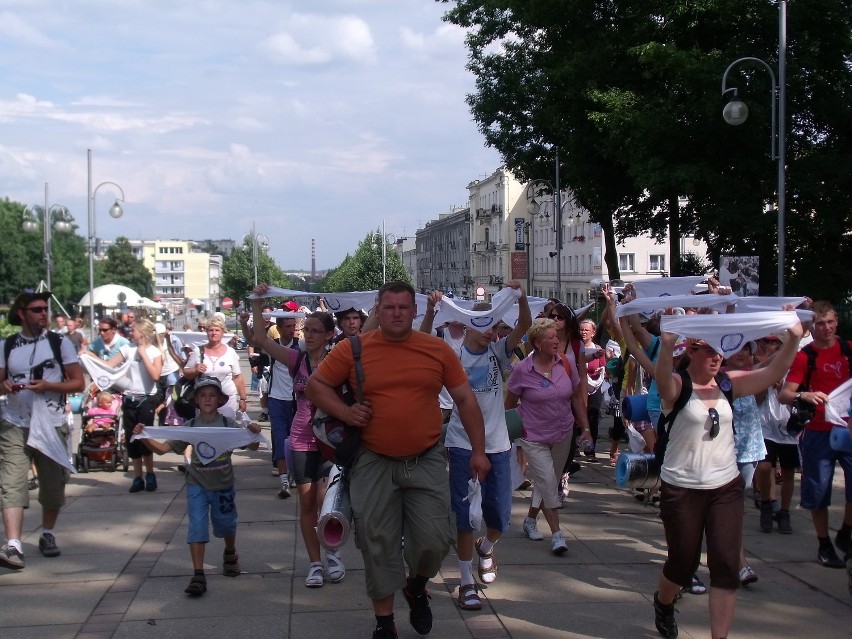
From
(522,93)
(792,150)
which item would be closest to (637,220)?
(522,93)

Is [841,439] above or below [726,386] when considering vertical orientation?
below

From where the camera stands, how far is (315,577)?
6.62 meters

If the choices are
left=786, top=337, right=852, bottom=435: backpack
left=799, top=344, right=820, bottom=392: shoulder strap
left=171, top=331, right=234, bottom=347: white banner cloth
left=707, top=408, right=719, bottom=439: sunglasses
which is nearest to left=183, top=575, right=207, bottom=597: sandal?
left=707, top=408, right=719, bottom=439: sunglasses

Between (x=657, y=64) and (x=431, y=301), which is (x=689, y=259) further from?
(x=431, y=301)

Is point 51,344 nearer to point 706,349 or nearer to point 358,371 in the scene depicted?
point 358,371

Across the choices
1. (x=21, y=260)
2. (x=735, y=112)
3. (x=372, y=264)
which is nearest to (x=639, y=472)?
(x=735, y=112)

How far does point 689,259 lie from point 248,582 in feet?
78.8

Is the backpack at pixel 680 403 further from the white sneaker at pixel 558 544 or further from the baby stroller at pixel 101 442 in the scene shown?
the baby stroller at pixel 101 442

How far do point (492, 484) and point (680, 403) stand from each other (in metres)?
1.66

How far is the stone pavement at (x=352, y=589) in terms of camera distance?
5816mm

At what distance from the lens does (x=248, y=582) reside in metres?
6.79

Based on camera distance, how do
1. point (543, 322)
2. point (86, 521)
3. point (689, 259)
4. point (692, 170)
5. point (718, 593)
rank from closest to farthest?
point (718, 593)
point (543, 322)
point (86, 521)
point (692, 170)
point (689, 259)

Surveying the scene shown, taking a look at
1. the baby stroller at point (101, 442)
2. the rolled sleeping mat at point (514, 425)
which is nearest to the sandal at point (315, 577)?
the rolled sleeping mat at point (514, 425)

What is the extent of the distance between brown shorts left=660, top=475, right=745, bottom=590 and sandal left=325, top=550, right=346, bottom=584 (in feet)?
7.64
